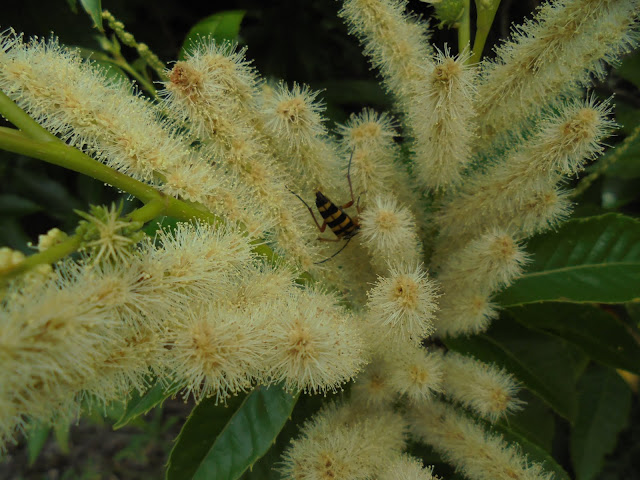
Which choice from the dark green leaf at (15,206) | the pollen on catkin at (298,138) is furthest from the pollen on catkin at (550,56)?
the dark green leaf at (15,206)

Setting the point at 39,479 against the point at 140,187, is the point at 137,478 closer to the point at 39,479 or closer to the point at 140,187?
the point at 39,479

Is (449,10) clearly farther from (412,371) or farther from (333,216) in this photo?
(412,371)

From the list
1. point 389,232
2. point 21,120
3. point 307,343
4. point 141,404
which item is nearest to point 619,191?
point 389,232

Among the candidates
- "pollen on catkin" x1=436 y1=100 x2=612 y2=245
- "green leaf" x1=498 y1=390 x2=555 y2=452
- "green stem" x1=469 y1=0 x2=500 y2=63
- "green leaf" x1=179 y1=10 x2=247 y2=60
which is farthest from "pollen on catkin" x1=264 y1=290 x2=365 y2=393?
"green leaf" x1=179 y1=10 x2=247 y2=60

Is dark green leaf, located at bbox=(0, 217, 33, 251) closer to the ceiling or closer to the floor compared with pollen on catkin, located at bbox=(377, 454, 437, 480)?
closer to the floor

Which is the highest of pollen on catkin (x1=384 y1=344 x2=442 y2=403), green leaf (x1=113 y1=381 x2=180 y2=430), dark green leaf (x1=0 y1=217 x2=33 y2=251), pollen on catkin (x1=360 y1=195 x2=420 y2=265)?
pollen on catkin (x1=360 y1=195 x2=420 y2=265)

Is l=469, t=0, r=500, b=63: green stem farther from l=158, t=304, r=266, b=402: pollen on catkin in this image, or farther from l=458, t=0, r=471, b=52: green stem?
l=158, t=304, r=266, b=402: pollen on catkin

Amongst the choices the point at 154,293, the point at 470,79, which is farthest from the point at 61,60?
the point at 470,79
